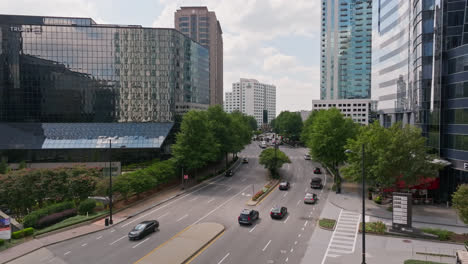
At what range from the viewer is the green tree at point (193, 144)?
5156 centimetres

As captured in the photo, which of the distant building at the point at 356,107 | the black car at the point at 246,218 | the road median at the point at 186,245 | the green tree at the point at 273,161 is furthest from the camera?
the distant building at the point at 356,107

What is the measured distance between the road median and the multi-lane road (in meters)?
Result: 0.64

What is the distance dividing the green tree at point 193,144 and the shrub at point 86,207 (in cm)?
1705

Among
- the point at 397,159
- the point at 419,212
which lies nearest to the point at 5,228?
the point at 397,159

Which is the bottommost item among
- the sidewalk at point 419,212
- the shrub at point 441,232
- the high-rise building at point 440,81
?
the sidewalk at point 419,212

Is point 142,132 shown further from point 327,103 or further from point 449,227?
point 327,103

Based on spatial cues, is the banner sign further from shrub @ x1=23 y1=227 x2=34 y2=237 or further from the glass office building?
the glass office building

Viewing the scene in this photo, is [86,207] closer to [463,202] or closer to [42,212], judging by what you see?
[42,212]

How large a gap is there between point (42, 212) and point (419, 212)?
43352mm

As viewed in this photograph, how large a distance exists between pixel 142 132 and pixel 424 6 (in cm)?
5662

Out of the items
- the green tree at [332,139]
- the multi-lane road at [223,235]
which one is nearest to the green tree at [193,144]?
the multi-lane road at [223,235]

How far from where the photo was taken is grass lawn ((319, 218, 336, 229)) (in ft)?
102

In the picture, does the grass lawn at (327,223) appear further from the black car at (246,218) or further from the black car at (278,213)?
the black car at (246,218)

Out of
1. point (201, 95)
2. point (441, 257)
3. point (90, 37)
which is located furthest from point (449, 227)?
point (90, 37)
